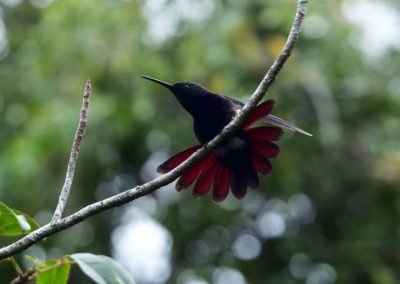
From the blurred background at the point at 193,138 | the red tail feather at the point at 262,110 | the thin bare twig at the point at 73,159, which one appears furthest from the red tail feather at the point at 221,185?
the blurred background at the point at 193,138

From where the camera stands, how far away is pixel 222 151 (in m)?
3.44

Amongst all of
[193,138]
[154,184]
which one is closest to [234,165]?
[154,184]

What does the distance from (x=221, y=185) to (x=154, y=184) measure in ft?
3.18

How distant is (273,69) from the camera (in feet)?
8.02

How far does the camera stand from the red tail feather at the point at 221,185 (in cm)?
331

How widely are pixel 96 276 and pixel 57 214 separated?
0.83 feet

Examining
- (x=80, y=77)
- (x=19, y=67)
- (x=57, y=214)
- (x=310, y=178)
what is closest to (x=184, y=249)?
(x=310, y=178)

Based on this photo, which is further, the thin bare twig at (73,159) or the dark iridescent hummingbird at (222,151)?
the dark iridescent hummingbird at (222,151)

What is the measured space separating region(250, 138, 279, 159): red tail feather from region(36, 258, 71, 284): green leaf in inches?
43.1

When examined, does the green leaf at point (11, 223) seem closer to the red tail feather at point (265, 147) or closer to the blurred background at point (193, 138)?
the red tail feather at point (265, 147)

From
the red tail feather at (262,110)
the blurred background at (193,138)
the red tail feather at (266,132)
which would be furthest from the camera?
the blurred background at (193,138)

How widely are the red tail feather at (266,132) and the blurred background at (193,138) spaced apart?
353cm

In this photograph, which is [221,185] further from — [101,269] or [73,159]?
[101,269]

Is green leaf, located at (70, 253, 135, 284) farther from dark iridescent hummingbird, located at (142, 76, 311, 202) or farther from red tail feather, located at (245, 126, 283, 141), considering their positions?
red tail feather, located at (245, 126, 283, 141)
